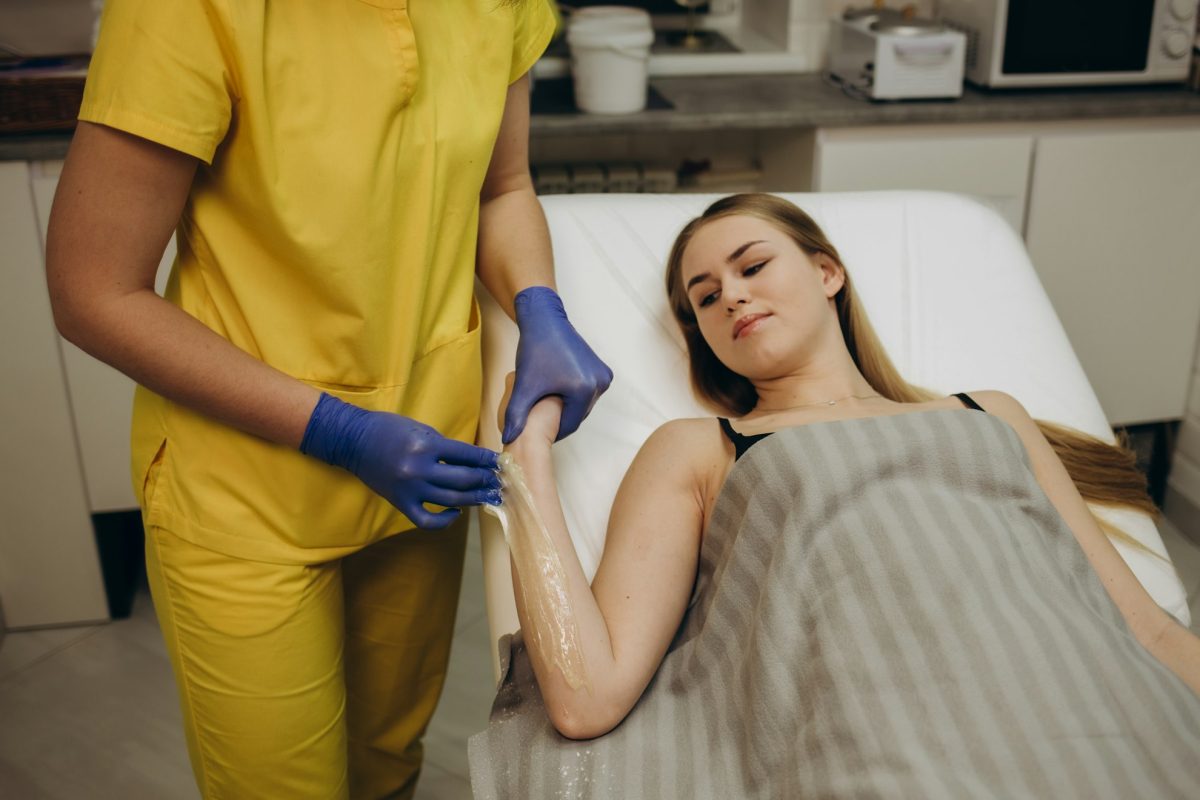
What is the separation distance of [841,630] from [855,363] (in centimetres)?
56

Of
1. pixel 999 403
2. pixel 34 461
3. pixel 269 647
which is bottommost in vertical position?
pixel 34 461

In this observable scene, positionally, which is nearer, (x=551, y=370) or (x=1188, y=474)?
(x=551, y=370)

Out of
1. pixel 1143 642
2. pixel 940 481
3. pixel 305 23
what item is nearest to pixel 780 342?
pixel 940 481

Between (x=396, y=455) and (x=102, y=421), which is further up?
(x=396, y=455)

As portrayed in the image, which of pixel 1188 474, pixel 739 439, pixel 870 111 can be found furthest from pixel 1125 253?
pixel 739 439

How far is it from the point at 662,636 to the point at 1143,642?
54 cm

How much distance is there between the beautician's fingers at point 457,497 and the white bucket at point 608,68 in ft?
4.38

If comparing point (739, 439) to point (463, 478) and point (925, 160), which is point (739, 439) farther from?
point (925, 160)

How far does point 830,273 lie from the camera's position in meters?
1.60

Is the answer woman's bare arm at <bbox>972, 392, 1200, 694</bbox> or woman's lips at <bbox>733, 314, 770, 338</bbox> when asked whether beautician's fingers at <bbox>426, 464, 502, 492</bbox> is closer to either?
woman's lips at <bbox>733, 314, 770, 338</bbox>

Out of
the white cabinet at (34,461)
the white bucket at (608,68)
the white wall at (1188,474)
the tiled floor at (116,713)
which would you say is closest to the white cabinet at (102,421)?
the white cabinet at (34,461)

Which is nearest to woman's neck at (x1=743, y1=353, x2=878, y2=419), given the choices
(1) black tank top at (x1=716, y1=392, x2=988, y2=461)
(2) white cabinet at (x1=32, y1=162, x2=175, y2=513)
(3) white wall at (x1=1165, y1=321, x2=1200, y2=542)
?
(1) black tank top at (x1=716, y1=392, x2=988, y2=461)

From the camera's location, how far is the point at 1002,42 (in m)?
2.41

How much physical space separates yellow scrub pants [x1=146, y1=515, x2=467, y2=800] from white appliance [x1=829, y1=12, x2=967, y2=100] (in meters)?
1.44
